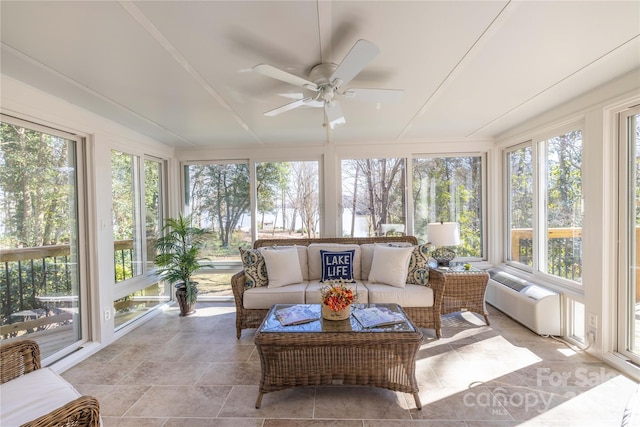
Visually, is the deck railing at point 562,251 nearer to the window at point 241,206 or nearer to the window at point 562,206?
the window at point 562,206

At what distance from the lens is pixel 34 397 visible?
53.2 inches

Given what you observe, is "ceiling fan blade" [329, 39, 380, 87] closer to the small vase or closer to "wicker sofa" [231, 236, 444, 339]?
the small vase

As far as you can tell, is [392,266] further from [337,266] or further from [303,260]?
[303,260]

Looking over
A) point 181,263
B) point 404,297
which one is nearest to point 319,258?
point 404,297

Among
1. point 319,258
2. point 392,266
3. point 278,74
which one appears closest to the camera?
point 278,74

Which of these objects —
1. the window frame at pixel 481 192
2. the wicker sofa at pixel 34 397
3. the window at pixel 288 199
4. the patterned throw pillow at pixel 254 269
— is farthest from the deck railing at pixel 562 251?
the wicker sofa at pixel 34 397

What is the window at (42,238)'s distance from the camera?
217 cm

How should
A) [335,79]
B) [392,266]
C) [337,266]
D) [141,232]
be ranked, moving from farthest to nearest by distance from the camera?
[141,232] → [337,266] → [392,266] → [335,79]

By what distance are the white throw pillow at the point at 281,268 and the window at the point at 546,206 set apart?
286 cm

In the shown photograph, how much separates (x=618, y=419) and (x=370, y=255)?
89.6 inches

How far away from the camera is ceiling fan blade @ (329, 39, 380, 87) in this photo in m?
1.37

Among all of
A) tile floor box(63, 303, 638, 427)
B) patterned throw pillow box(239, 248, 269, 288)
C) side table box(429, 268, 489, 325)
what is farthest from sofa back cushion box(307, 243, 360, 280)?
tile floor box(63, 303, 638, 427)

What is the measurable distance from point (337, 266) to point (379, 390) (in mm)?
1457

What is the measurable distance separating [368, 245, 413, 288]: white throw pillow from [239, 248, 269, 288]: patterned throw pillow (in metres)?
1.25
